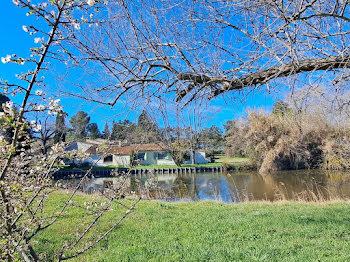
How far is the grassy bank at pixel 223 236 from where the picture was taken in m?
3.52

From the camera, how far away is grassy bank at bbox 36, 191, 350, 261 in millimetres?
3521

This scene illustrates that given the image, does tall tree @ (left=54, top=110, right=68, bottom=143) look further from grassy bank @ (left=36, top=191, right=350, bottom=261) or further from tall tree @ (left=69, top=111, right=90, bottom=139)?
grassy bank @ (left=36, top=191, right=350, bottom=261)

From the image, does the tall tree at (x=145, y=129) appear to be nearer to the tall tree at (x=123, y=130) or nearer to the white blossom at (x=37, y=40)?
the tall tree at (x=123, y=130)

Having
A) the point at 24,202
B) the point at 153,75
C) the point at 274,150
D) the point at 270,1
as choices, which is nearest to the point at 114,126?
the point at 153,75

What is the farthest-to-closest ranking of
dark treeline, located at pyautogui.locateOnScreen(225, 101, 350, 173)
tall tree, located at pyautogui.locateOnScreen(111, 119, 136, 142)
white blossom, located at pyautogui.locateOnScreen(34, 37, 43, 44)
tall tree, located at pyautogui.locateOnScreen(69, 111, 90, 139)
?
dark treeline, located at pyautogui.locateOnScreen(225, 101, 350, 173), tall tree, located at pyautogui.locateOnScreen(69, 111, 90, 139), tall tree, located at pyautogui.locateOnScreen(111, 119, 136, 142), white blossom, located at pyautogui.locateOnScreen(34, 37, 43, 44)

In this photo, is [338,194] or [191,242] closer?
[191,242]

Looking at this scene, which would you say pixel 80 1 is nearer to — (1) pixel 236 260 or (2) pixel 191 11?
(2) pixel 191 11

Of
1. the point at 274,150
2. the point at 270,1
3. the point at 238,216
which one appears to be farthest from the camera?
the point at 274,150

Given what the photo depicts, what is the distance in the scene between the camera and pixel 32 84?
1271 millimetres

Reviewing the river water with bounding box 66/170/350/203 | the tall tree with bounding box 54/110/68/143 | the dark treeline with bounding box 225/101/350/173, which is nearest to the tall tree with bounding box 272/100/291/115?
the tall tree with bounding box 54/110/68/143

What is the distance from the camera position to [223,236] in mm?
4398

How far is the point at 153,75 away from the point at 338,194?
11.9 metres

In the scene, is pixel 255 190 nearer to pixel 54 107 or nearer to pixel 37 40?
pixel 54 107

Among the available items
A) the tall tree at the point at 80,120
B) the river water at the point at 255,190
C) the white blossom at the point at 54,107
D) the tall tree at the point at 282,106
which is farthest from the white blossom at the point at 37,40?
the river water at the point at 255,190
